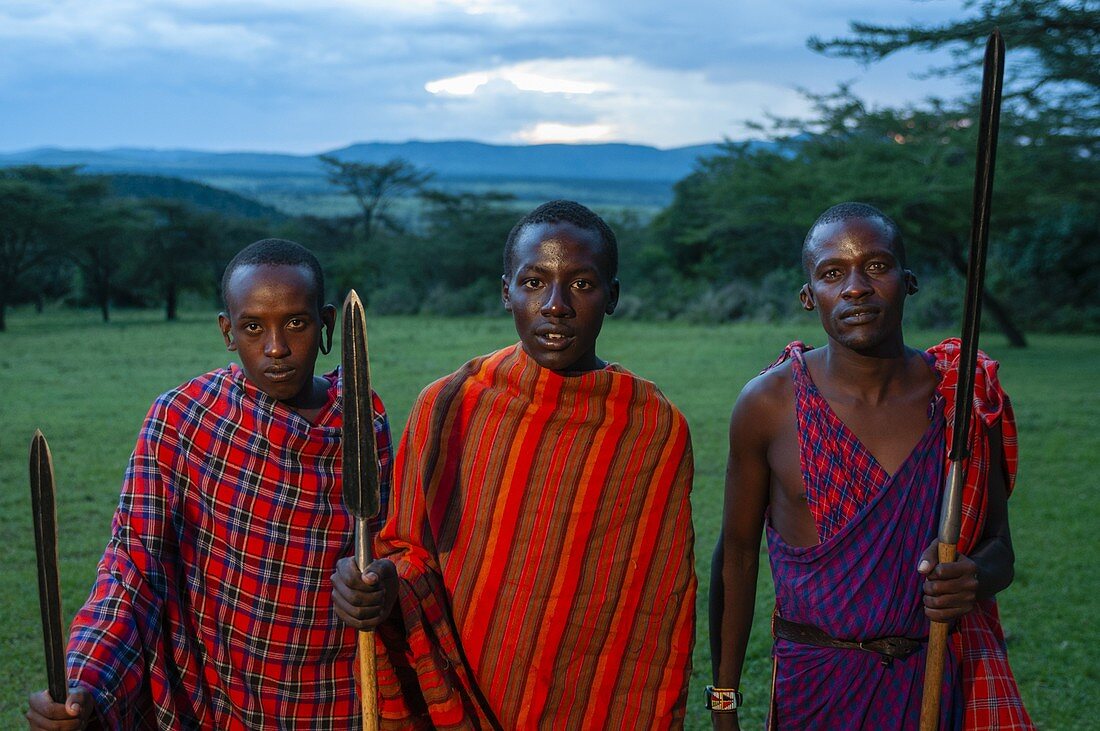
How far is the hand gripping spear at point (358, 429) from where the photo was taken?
191cm

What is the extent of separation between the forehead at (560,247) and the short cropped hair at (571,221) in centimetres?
1

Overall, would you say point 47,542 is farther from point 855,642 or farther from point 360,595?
point 855,642

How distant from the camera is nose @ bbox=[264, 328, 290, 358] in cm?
273

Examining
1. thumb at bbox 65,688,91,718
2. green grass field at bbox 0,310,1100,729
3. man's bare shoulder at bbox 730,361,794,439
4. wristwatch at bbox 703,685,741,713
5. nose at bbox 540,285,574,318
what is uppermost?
nose at bbox 540,285,574,318

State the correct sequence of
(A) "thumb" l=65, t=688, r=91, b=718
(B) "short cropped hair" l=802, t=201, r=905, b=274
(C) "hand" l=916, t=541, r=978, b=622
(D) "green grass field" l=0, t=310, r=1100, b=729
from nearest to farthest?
1. (A) "thumb" l=65, t=688, r=91, b=718
2. (C) "hand" l=916, t=541, r=978, b=622
3. (B) "short cropped hair" l=802, t=201, r=905, b=274
4. (D) "green grass field" l=0, t=310, r=1100, b=729

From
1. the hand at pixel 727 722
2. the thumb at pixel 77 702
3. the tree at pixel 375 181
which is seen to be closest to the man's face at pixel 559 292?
the hand at pixel 727 722

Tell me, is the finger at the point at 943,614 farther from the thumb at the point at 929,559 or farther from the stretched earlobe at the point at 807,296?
the stretched earlobe at the point at 807,296

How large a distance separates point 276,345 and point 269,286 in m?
0.15

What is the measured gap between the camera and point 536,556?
2.51 m

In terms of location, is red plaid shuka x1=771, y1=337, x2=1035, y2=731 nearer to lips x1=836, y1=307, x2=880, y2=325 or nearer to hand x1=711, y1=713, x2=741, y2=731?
lips x1=836, y1=307, x2=880, y2=325

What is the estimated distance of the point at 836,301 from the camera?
8.80 ft

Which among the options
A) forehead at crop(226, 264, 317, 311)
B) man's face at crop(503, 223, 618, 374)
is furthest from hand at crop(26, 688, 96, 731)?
man's face at crop(503, 223, 618, 374)

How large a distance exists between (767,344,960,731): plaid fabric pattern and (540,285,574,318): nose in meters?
0.69

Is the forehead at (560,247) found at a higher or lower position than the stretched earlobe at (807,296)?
higher
